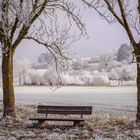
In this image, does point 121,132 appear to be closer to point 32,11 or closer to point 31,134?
point 31,134

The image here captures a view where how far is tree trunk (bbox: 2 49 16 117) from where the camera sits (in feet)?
59.8

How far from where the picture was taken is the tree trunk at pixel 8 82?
59.8 feet

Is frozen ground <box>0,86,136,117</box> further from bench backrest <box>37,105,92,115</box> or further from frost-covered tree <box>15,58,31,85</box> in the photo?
frost-covered tree <box>15,58,31,85</box>

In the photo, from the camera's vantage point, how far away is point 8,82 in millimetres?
18328

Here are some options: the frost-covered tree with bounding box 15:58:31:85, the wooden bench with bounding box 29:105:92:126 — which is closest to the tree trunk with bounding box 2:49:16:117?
the wooden bench with bounding box 29:105:92:126

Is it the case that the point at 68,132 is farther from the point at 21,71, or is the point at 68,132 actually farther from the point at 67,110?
the point at 21,71

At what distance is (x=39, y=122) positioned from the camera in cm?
1589

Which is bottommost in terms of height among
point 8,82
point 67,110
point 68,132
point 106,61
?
point 68,132

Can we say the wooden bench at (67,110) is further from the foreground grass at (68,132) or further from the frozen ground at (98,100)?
the frozen ground at (98,100)

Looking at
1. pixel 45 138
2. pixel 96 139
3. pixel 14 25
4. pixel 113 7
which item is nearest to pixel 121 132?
pixel 96 139

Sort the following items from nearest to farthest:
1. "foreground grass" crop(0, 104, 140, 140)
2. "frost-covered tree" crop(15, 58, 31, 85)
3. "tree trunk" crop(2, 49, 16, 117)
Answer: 1. "foreground grass" crop(0, 104, 140, 140)
2. "tree trunk" crop(2, 49, 16, 117)
3. "frost-covered tree" crop(15, 58, 31, 85)

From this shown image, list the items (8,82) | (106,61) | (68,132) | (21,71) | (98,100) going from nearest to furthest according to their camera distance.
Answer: (68,132) < (8,82) < (98,100) < (21,71) < (106,61)

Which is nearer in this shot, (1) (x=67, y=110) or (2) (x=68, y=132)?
(2) (x=68, y=132)

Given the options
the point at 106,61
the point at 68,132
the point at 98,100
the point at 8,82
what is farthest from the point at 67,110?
the point at 106,61
